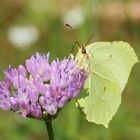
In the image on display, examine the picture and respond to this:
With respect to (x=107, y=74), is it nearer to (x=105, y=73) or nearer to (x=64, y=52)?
(x=105, y=73)

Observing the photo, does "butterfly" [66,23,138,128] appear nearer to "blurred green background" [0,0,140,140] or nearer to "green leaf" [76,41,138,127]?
"green leaf" [76,41,138,127]

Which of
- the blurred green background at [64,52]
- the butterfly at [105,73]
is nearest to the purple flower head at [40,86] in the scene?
the butterfly at [105,73]

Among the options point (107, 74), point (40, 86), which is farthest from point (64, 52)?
point (40, 86)

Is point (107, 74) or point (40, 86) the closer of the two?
point (40, 86)

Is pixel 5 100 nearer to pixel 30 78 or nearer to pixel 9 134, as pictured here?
pixel 30 78

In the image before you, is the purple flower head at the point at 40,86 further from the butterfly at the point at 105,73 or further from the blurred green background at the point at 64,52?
the blurred green background at the point at 64,52

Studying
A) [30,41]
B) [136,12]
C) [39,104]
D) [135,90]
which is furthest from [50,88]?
[136,12]
